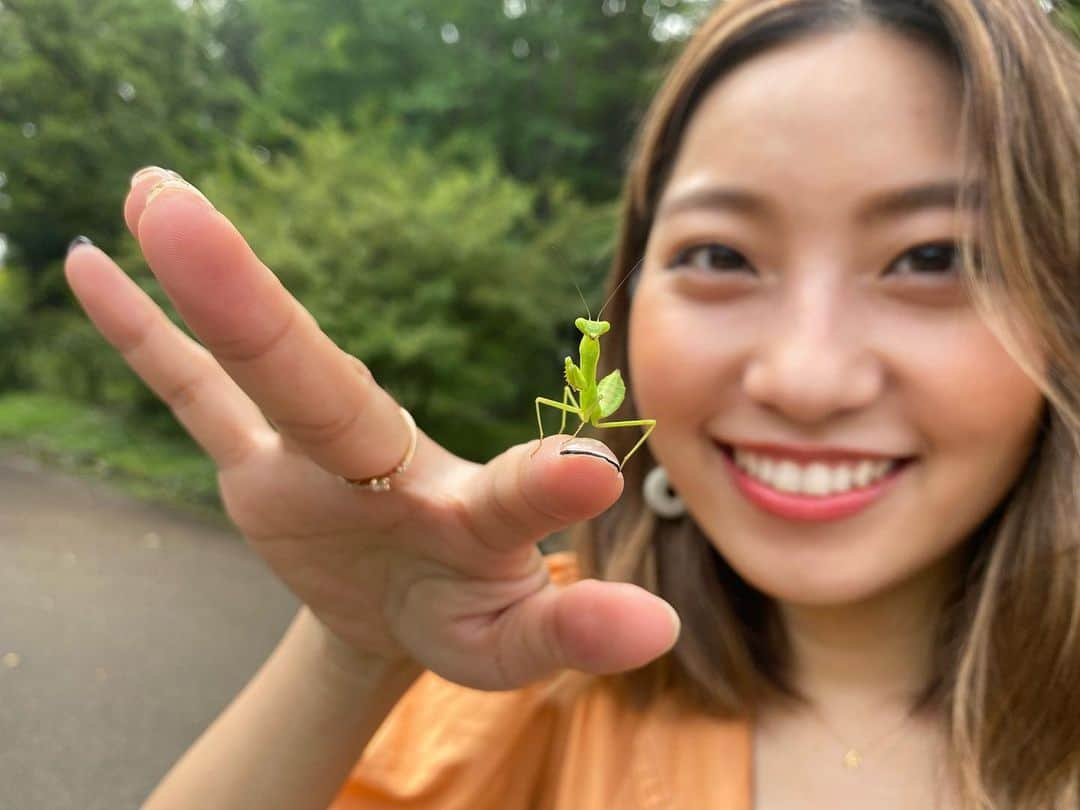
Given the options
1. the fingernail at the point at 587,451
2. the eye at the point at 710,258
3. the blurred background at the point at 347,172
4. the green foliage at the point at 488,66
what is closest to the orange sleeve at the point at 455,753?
the fingernail at the point at 587,451

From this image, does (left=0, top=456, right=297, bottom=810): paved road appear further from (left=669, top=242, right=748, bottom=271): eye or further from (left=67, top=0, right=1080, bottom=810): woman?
(left=669, top=242, right=748, bottom=271): eye

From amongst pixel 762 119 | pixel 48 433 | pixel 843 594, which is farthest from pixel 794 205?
pixel 48 433

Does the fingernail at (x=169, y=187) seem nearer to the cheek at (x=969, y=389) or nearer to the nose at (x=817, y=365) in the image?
the nose at (x=817, y=365)

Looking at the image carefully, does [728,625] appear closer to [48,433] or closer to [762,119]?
[762,119]

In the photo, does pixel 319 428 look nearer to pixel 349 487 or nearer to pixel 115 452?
pixel 349 487

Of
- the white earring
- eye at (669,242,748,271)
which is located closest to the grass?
the white earring

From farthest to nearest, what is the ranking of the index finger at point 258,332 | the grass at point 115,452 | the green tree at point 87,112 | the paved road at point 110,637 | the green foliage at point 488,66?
1. the green foliage at point 488,66
2. the green tree at point 87,112
3. the grass at point 115,452
4. the paved road at point 110,637
5. the index finger at point 258,332
